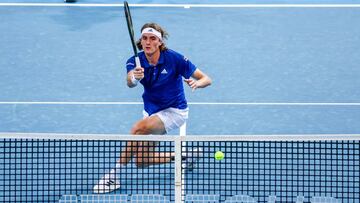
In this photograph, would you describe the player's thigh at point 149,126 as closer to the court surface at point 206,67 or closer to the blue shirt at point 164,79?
the blue shirt at point 164,79

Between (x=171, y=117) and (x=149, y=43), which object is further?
(x=171, y=117)

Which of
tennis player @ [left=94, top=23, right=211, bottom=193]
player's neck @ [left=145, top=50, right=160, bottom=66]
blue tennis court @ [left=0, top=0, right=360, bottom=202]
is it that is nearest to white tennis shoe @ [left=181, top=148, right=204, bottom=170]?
tennis player @ [left=94, top=23, right=211, bottom=193]

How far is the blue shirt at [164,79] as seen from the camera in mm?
9188

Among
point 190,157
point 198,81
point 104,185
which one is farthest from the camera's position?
point 198,81

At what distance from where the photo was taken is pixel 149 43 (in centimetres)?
907

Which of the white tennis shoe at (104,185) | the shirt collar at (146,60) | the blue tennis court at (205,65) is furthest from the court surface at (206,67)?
the white tennis shoe at (104,185)

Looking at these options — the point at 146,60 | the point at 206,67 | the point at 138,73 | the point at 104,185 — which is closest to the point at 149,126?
the point at 146,60

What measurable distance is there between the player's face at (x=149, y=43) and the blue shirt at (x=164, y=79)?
5.9 inches

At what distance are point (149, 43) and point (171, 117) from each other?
0.80 m

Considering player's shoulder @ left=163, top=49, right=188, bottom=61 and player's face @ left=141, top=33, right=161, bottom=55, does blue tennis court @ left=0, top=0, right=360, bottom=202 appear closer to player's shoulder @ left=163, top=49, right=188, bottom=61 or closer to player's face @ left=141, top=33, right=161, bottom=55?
player's shoulder @ left=163, top=49, right=188, bottom=61

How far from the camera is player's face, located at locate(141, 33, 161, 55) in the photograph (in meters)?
9.06

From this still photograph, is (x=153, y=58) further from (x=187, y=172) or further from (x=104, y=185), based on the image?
(x=104, y=185)

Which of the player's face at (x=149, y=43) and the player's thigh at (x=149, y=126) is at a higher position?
the player's face at (x=149, y=43)

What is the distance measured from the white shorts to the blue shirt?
40 millimetres
